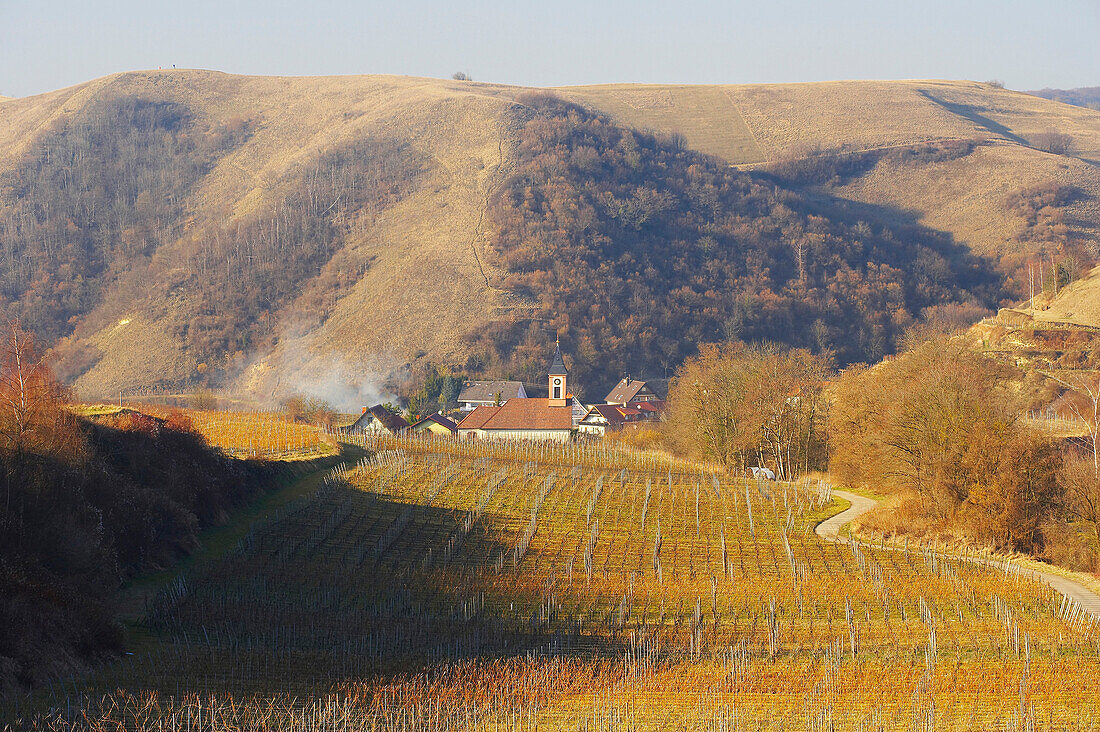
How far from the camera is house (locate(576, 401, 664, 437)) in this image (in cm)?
8862

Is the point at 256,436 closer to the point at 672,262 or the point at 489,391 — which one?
the point at 489,391

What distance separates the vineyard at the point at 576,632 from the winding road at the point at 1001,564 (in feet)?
1.77

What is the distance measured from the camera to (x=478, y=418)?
289 feet

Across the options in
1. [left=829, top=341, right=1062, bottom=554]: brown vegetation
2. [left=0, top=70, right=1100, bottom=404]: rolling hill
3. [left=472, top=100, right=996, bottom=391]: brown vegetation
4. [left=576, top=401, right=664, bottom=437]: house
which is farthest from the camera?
[left=472, top=100, right=996, bottom=391]: brown vegetation

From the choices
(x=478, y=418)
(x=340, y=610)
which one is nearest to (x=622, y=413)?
(x=478, y=418)

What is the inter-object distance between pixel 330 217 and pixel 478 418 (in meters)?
75.2

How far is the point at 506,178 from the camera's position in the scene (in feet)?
504

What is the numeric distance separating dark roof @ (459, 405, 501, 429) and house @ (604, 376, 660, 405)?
66.8ft

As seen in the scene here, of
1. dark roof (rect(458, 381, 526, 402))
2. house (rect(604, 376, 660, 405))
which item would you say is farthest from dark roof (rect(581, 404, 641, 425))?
dark roof (rect(458, 381, 526, 402))

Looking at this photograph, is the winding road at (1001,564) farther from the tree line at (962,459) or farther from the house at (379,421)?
the house at (379,421)

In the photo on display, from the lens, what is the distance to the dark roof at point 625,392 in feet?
352

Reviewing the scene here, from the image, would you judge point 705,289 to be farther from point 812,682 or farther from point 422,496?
point 812,682

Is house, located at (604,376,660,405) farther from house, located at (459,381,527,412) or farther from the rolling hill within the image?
house, located at (459,381,527,412)

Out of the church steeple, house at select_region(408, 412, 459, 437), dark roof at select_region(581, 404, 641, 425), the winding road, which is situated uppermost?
the winding road
